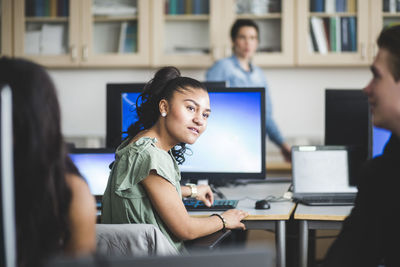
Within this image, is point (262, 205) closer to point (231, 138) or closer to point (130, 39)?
point (231, 138)

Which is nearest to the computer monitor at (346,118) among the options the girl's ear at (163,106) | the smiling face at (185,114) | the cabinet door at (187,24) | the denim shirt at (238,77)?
the smiling face at (185,114)

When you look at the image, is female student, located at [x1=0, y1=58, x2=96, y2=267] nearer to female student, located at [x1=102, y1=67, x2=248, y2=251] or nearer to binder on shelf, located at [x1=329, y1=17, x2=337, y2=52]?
female student, located at [x1=102, y1=67, x2=248, y2=251]

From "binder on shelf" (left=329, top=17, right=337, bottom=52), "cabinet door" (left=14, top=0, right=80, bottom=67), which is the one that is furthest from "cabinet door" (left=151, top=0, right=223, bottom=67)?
"binder on shelf" (left=329, top=17, right=337, bottom=52)

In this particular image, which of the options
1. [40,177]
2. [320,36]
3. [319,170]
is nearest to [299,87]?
[320,36]

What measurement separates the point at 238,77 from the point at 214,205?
76.0 inches

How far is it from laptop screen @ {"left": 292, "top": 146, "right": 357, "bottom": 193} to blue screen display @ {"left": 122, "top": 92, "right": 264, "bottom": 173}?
163 millimetres

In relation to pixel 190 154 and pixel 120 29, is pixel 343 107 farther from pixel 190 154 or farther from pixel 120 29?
pixel 120 29

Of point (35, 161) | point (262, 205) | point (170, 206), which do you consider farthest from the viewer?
point (262, 205)

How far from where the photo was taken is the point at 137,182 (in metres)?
1.64

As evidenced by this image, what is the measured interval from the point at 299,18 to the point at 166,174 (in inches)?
112

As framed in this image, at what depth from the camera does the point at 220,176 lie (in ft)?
7.52

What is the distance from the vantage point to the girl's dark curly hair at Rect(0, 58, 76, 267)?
3.04 ft

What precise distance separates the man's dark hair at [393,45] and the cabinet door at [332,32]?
3.09 meters

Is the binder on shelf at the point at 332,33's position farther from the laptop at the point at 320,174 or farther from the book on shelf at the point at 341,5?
the laptop at the point at 320,174
